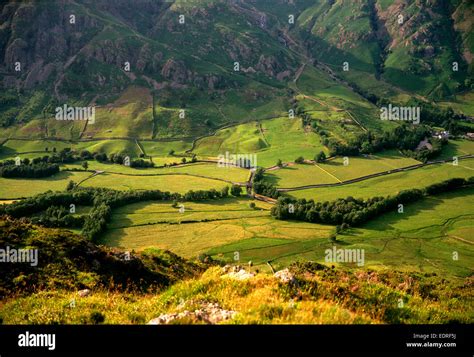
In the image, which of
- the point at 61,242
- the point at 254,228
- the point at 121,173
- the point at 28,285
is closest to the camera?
the point at 28,285

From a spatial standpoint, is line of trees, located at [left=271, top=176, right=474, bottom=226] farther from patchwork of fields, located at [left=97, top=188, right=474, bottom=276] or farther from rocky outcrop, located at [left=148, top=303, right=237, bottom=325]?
rocky outcrop, located at [left=148, top=303, right=237, bottom=325]

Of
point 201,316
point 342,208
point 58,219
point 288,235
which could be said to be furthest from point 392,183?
point 201,316

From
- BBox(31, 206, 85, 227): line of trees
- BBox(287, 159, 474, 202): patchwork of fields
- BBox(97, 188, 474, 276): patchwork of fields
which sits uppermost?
BBox(287, 159, 474, 202): patchwork of fields

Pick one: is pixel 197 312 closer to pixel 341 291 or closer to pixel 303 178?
pixel 341 291

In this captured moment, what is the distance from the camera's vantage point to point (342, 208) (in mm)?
130375

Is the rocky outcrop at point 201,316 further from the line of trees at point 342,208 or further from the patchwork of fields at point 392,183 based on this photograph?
the patchwork of fields at point 392,183

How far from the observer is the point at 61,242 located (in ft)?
130

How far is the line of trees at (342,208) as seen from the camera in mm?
126312

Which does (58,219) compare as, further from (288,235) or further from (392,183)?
(392,183)

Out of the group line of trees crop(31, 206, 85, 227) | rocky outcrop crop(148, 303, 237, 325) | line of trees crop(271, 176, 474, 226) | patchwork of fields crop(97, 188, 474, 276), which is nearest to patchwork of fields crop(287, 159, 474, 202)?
line of trees crop(271, 176, 474, 226)

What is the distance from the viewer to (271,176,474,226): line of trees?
126m
